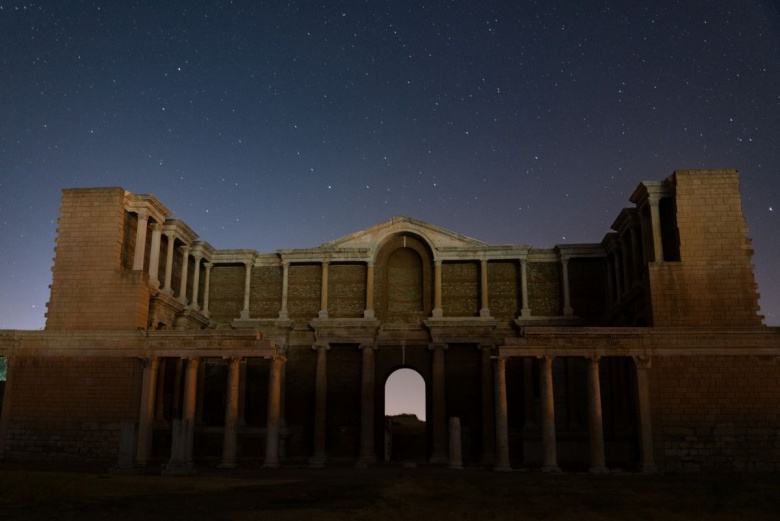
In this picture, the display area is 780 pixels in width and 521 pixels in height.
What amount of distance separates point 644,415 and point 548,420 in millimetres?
3217

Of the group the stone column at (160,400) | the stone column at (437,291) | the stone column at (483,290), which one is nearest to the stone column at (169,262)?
the stone column at (160,400)

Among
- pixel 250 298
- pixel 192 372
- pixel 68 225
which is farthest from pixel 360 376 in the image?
pixel 68 225

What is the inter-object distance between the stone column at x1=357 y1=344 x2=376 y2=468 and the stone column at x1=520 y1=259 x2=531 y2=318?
6.93 metres

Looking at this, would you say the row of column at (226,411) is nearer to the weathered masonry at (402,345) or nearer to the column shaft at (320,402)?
the weathered masonry at (402,345)

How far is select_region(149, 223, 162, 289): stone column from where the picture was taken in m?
29.9

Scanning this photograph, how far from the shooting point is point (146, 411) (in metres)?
26.6

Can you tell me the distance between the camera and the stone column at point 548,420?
24938 mm

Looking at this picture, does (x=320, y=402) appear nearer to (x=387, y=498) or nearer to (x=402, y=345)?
(x=402, y=345)

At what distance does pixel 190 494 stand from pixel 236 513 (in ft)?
12.0

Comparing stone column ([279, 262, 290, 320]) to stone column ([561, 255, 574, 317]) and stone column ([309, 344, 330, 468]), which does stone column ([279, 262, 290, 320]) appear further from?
stone column ([561, 255, 574, 317])

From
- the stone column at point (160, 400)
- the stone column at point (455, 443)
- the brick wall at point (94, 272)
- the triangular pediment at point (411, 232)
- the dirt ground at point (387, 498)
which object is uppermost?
the triangular pediment at point (411, 232)

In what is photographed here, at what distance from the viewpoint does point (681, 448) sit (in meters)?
24.9

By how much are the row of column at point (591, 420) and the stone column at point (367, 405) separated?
22.8ft

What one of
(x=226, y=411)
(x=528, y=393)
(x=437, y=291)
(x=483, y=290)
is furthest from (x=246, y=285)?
(x=528, y=393)
